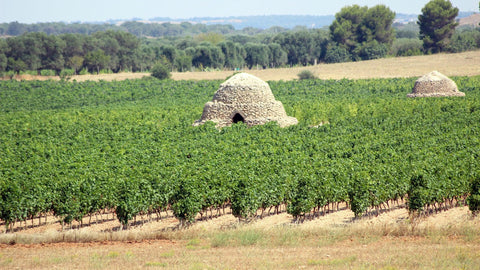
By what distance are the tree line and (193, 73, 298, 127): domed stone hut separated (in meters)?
71.1

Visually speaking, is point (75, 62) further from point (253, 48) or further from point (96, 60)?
point (253, 48)

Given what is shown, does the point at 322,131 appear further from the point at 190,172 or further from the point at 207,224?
the point at 207,224

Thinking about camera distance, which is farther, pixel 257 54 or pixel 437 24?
pixel 257 54

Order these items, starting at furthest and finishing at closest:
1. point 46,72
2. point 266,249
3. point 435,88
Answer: point 46,72 < point 435,88 < point 266,249

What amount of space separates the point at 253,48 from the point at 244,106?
9220cm

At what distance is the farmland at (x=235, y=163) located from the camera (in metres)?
23.4


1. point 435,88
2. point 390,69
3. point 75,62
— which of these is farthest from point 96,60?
point 435,88

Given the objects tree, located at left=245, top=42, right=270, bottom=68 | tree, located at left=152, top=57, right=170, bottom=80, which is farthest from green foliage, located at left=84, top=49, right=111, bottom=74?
tree, located at left=245, top=42, right=270, bottom=68

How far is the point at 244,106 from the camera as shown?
1737 inches

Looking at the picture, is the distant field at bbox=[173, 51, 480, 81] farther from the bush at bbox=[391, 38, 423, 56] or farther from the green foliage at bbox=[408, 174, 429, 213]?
the green foliage at bbox=[408, 174, 429, 213]

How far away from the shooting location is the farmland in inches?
922

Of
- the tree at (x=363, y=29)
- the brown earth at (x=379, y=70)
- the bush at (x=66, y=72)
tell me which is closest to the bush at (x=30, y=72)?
the brown earth at (x=379, y=70)

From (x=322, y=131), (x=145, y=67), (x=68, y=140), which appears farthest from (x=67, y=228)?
(x=145, y=67)

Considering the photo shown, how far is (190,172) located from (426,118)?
26049 millimetres
